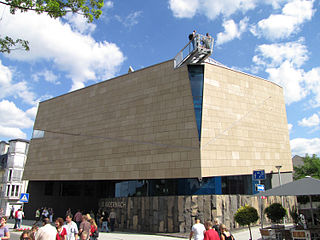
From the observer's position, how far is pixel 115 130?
22906mm

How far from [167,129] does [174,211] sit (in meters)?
5.99

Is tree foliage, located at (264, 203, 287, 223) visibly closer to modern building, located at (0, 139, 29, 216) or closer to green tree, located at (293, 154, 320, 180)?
green tree, located at (293, 154, 320, 180)

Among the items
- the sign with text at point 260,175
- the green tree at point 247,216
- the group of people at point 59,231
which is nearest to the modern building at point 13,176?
the group of people at point 59,231

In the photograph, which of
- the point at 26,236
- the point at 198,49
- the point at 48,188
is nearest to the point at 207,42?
the point at 198,49

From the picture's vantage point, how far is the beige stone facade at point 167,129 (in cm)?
1902

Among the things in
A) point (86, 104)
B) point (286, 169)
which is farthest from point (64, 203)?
point (286, 169)

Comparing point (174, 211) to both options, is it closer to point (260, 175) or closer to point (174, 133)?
point (174, 133)

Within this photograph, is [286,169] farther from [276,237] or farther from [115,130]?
[115,130]

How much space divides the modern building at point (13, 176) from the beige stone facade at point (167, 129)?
24402mm

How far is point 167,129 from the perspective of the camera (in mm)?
19828

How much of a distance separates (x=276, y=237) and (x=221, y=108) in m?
10.4

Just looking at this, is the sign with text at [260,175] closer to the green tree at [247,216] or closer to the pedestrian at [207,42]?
the green tree at [247,216]

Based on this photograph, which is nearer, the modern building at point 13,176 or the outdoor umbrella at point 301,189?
the outdoor umbrella at point 301,189

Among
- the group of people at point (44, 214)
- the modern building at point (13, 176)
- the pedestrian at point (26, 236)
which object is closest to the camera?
the pedestrian at point (26, 236)
